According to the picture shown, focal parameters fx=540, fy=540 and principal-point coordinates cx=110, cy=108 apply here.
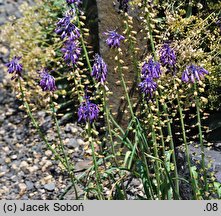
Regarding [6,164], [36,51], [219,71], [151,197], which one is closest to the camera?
[151,197]

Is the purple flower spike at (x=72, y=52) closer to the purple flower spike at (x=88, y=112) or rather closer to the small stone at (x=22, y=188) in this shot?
the purple flower spike at (x=88, y=112)

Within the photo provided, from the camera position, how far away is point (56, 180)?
16.3 feet

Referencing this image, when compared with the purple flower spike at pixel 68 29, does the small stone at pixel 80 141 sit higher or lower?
lower

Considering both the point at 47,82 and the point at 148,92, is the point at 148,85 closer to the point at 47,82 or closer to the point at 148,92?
the point at 148,92

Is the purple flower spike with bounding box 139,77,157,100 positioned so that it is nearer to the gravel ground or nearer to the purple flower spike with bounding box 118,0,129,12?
the purple flower spike with bounding box 118,0,129,12

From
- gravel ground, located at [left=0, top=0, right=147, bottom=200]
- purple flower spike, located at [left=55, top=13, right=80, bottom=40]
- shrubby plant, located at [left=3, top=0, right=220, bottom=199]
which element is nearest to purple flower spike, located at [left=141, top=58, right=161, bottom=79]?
shrubby plant, located at [left=3, top=0, right=220, bottom=199]

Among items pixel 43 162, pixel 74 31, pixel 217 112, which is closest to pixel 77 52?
pixel 74 31

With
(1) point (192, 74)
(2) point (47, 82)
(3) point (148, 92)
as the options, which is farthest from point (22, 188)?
(1) point (192, 74)

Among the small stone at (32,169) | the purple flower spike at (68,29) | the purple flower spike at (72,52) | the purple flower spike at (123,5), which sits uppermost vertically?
the purple flower spike at (123,5)

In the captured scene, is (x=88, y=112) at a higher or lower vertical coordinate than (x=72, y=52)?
lower

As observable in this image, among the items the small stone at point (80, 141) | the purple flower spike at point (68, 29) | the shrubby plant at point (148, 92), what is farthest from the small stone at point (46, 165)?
the purple flower spike at point (68, 29)

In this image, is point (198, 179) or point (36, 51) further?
point (36, 51)

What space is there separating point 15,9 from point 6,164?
3.32m
